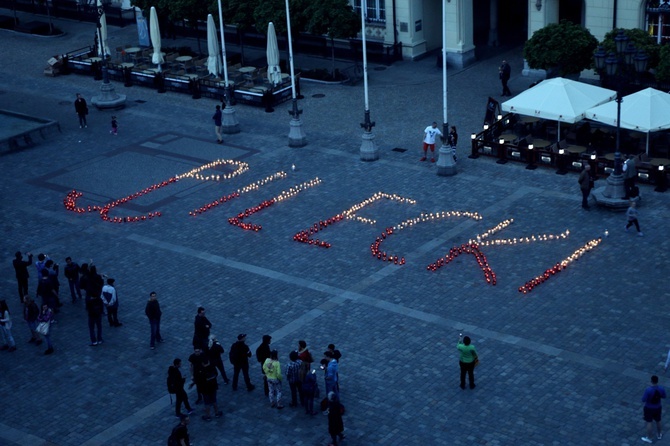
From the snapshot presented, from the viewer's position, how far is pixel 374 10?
2247 inches

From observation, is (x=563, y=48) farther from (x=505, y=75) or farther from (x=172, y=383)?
(x=172, y=383)

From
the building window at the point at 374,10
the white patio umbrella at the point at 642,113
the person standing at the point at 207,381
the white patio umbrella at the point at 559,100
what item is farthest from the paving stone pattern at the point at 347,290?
the building window at the point at 374,10

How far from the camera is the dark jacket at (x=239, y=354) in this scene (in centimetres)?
2636

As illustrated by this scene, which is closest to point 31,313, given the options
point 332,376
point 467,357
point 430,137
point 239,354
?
point 239,354

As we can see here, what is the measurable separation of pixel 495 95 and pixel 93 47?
2323cm

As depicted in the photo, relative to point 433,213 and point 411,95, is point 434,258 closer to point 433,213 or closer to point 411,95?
point 433,213

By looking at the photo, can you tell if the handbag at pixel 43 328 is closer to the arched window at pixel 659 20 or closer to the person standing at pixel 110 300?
the person standing at pixel 110 300

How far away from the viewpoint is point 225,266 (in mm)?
34312

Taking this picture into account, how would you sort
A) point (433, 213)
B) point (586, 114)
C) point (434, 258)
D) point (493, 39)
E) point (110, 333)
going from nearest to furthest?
point (110, 333)
point (434, 258)
point (433, 213)
point (586, 114)
point (493, 39)

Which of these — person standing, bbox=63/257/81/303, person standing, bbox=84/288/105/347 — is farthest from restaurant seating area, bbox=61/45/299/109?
person standing, bbox=84/288/105/347

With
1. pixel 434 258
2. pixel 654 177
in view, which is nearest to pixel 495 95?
pixel 654 177

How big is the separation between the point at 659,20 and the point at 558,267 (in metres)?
19.0

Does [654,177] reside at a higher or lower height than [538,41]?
lower

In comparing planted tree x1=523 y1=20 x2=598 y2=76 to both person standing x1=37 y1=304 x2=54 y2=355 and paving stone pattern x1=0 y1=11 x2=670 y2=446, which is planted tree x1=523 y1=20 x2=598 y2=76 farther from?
person standing x1=37 y1=304 x2=54 y2=355
